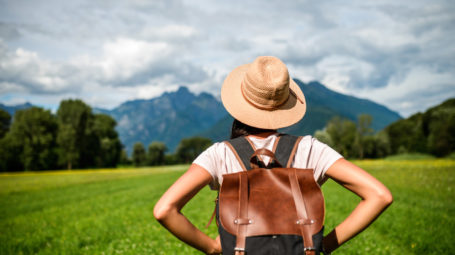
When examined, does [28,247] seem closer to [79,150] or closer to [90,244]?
[90,244]

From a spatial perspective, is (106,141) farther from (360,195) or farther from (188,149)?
(360,195)

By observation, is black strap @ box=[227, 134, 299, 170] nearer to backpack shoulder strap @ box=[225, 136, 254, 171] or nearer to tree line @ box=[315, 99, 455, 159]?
backpack shoulder strap @ box=[225, 136, 254, 171]

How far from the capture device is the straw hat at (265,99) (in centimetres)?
232

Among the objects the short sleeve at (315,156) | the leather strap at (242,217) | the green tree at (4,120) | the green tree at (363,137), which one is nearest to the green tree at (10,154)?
the green tree at (4,120)

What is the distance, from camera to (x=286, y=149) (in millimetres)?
2219

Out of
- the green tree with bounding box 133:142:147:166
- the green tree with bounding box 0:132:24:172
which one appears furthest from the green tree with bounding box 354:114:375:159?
the green tree with bounding box 0:132:24:172

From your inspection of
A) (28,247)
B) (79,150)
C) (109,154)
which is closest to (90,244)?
(28,247)

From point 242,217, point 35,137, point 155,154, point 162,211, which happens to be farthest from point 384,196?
point 155,154

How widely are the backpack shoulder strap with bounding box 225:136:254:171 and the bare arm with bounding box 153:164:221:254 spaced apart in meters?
0.26

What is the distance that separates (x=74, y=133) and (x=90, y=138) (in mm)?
6887

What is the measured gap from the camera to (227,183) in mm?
2057

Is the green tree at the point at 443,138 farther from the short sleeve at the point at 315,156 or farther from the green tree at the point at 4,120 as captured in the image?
the green tree at the point at 4,120

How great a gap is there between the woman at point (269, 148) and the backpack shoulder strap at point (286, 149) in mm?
65

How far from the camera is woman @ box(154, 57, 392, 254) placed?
6.96 ft
